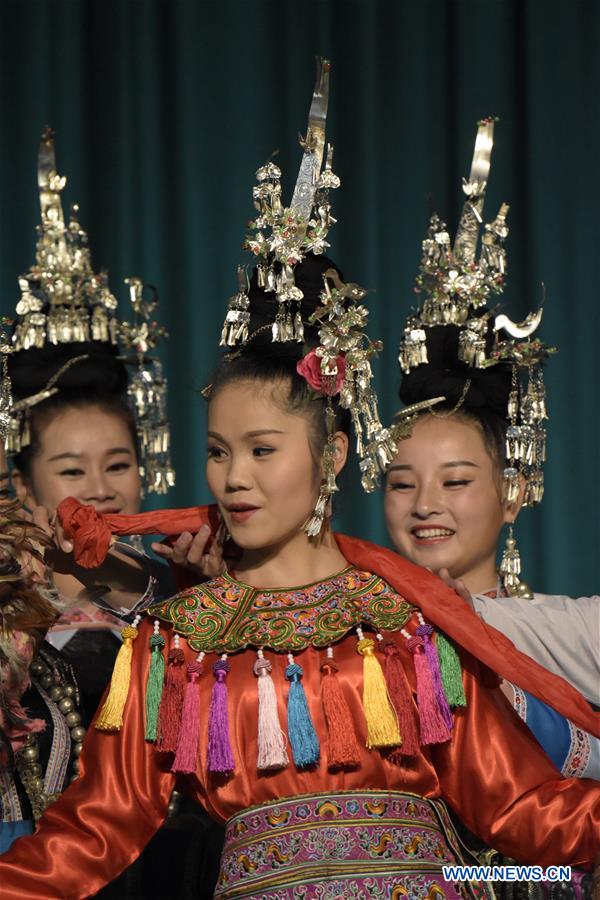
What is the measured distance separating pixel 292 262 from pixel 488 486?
85cm

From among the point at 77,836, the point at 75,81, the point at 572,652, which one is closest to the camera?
the point at 77,836

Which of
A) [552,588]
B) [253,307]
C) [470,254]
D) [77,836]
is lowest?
[77,836]

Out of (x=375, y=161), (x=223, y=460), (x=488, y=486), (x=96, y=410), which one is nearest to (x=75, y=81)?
(x=375, y=161)

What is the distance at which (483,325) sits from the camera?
2.96 m

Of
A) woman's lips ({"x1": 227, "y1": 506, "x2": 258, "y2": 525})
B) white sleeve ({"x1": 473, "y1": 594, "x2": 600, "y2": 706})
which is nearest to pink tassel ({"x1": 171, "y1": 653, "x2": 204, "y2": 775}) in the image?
woman's lips ({"x1": 227, "y1": 506, "x2": 258, "y2": 525})

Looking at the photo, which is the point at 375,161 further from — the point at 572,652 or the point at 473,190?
the point at 572,652

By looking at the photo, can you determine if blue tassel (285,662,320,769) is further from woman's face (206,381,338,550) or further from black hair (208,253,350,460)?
black hair (208,253,350,460)

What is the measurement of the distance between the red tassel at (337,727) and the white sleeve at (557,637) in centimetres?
65

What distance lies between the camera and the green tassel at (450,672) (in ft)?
6.93

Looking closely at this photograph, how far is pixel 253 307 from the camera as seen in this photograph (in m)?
2.28

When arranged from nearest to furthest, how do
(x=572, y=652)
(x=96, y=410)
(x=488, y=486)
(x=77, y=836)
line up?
(x=77, y=836)
(x=572, y=652)
(x=488, y=486)
(x=96, y=410)

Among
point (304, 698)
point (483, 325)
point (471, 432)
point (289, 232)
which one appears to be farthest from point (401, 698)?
point (483, 325)

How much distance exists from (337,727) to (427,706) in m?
0.14

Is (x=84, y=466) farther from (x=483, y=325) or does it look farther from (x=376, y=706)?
(x=376, y=706)
